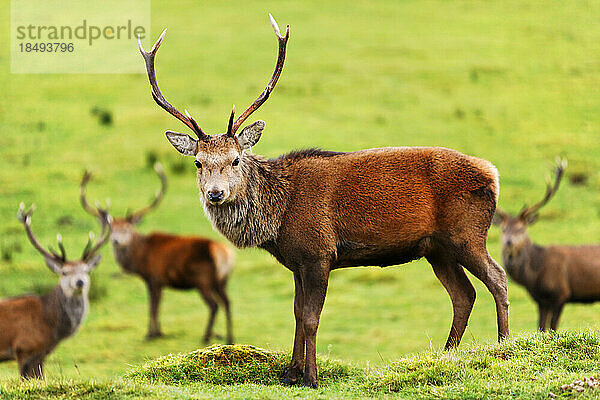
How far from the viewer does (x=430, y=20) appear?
37.4m

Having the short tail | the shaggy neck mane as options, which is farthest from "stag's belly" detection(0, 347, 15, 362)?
the shaggy neck mane

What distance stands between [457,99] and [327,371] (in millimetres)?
21634

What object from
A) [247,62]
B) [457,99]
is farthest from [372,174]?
[247,62]

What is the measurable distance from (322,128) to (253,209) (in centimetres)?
1807

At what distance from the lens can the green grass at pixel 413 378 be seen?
24.9ft

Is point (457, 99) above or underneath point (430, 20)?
underneath

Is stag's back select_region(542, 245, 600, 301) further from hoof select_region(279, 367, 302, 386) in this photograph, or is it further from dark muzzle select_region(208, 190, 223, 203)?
dark muzzle select_region(208, 190, 223, 203)

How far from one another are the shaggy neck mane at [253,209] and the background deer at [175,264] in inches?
338

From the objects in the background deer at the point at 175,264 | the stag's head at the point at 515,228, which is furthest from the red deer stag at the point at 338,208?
the background deer at the point at 175,264

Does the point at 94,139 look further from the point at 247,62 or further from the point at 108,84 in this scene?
the point at 247,62

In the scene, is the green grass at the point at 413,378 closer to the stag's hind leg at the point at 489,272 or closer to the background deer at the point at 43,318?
the stag's hind leg at the point at 489,272

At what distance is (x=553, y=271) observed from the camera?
54.0 feet

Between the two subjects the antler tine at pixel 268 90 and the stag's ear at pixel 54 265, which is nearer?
the antler tine at pixel 268 90

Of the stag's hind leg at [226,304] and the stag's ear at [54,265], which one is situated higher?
the stag's ear at [54,265]
